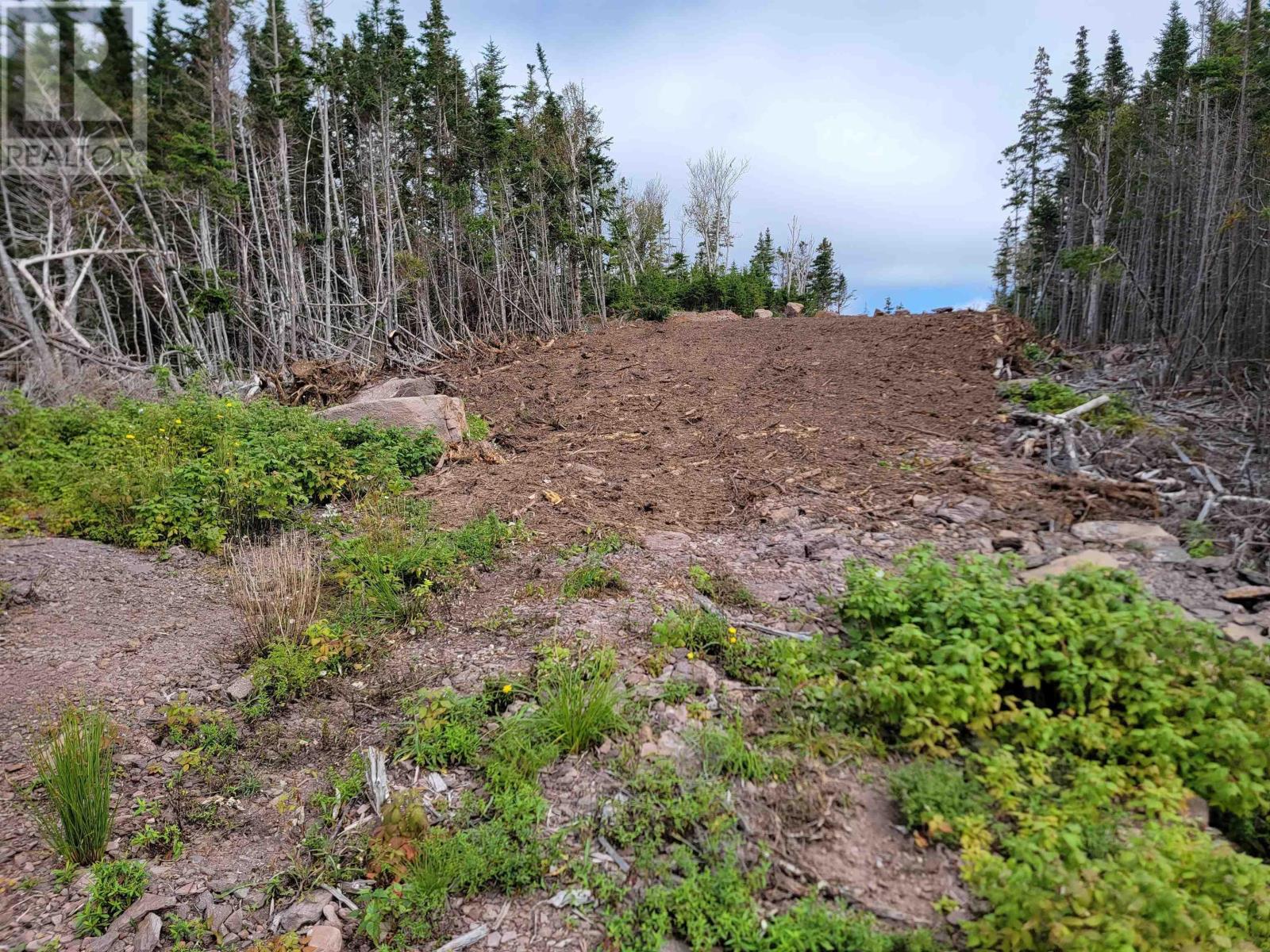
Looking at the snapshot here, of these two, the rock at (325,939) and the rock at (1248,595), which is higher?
the rock at (1248,595)

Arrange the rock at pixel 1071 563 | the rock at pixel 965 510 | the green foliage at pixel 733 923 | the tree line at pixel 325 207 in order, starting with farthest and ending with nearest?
1. the tree line at pixel 325 207
2. the rock at pixel 965 510
3. the rock at pixel 1071 563
4. the green foliage at pixel 733 923

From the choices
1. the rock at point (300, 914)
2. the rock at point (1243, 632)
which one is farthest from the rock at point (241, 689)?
the rock at point (1243, 632)

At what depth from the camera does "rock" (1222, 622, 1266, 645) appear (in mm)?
3129

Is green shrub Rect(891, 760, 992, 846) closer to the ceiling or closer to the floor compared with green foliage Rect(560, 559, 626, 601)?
closer to the floor

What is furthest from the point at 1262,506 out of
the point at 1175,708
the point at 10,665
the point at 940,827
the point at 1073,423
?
the point at 10,665

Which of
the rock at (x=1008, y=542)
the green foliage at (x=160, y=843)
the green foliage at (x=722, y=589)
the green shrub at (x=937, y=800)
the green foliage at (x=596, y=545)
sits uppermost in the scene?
the rock at (x=1008, y=542)

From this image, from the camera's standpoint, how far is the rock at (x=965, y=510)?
184 inches

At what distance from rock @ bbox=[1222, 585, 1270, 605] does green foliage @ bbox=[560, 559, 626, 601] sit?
343 centimetres

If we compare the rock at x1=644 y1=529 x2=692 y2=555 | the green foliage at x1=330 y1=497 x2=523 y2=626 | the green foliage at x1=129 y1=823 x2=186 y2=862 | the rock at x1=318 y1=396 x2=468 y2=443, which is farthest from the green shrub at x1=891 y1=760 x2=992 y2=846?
the rock at x1=318 y1=396 x2=468 y2=443

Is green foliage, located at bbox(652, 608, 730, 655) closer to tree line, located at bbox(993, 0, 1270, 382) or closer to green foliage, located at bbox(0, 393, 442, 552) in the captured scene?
green foliage, located at bbox(0, 393, 442, 552)

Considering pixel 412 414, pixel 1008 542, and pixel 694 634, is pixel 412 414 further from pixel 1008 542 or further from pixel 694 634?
pixel 1008 542

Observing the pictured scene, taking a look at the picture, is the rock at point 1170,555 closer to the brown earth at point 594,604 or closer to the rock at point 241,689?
the brown earth at point 594,604

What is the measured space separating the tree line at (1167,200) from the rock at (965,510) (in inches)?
200

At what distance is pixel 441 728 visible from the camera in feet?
8.86
